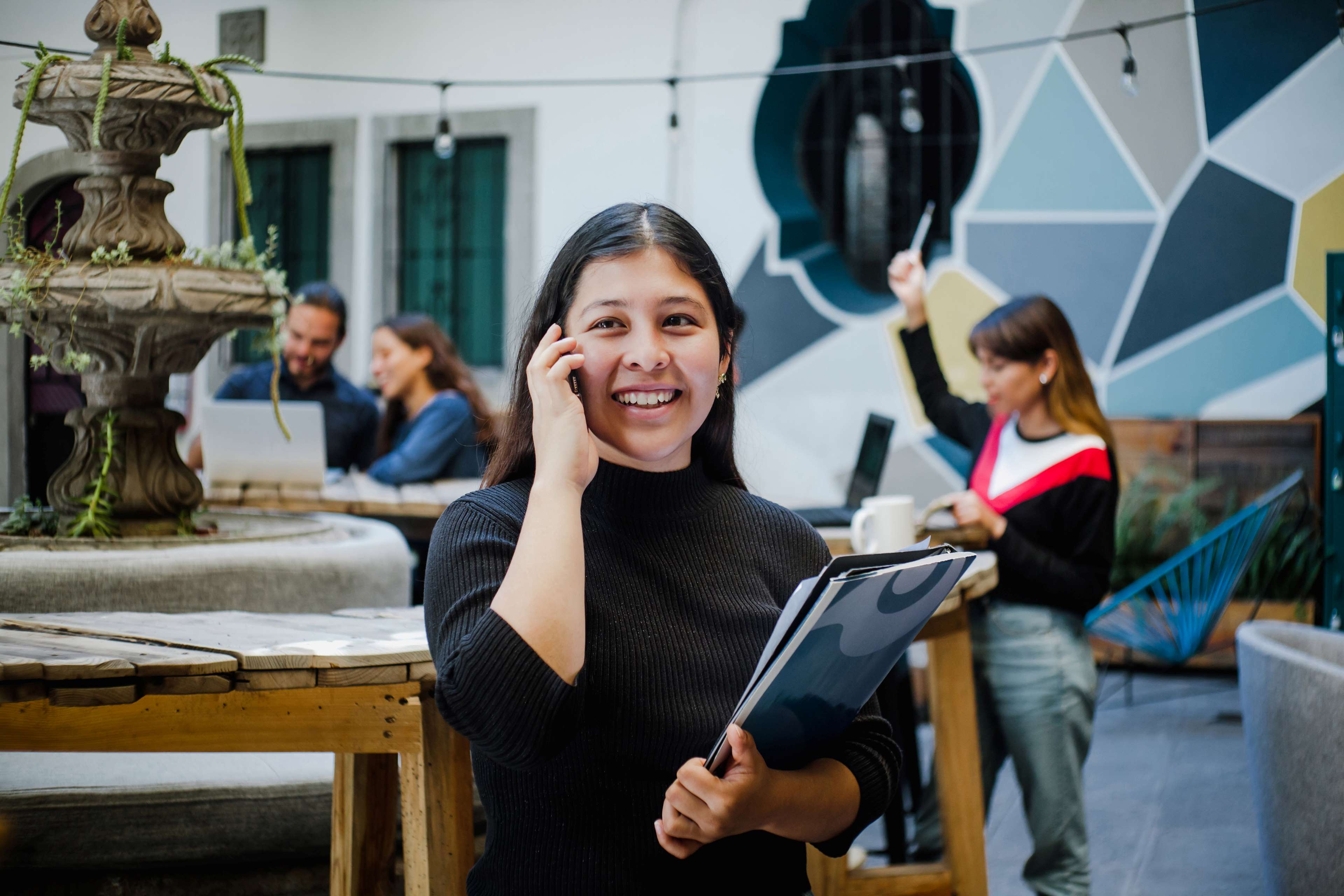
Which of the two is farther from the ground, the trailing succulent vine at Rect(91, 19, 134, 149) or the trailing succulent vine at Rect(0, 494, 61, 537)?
the trailing succulent vine at Rect(91, 19, 134, 149)

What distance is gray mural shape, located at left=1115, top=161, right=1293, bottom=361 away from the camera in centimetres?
593

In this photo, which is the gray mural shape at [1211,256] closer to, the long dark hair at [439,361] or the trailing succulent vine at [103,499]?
the long dark hair at [439,361]

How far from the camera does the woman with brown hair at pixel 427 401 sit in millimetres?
4215

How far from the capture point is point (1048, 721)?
2.68 meters

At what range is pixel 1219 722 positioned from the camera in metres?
4.99

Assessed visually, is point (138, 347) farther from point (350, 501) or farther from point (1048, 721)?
point (1048, 721)

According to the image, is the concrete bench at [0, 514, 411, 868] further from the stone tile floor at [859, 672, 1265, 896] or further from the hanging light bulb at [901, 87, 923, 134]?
the hanging light bulb at [901, 87, 923, 134]

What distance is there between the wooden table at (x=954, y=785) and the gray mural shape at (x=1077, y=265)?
4049 mm

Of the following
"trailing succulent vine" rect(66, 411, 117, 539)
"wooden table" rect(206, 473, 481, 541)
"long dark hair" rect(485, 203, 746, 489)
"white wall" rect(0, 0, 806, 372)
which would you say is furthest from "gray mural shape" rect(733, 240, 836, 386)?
"long dark hair" rect(485, 203, 746, 489)

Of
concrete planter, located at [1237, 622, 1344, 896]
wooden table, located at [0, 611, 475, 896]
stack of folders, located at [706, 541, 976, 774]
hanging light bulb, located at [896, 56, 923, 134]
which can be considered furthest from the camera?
hanging light bulb, located at [896, 56, 923, 134]

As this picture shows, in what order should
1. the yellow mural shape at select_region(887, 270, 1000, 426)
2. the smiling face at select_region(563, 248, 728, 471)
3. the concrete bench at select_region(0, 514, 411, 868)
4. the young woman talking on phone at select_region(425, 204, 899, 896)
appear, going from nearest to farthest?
the young woman talking on phone at select_region(425, 204, 899, 896) → the smiling face at select_region(563, 248, 728, 471) → the concrete bench at select_region(0, 514, 411, 868) → the yellow mural shape at select_region(887, 270, 1000, 426)

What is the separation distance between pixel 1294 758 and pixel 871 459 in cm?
123

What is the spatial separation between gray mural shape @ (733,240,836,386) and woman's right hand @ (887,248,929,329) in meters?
3.27

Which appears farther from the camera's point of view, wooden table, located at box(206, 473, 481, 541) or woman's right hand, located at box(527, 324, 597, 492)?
wooden table, located at box(206, 473, 481, 541)
